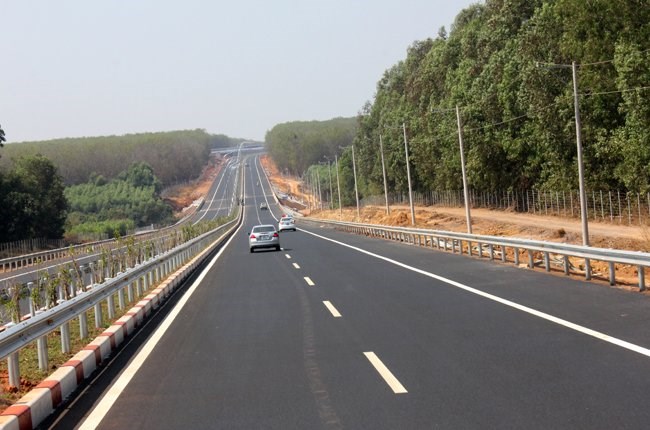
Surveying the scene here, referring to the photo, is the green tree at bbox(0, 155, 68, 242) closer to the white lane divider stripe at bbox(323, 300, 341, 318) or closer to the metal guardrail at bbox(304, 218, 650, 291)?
the metal guardrail at bbox(304, 218, 650, 291)

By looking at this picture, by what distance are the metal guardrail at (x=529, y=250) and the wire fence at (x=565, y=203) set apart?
42.3 feet

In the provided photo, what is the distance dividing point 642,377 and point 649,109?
35696 millimetres

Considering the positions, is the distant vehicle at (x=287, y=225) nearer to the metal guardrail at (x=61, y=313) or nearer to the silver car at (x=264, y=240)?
the silver car at (x=264, y=240)

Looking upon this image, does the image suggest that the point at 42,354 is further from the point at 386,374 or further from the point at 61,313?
the point at 386,374

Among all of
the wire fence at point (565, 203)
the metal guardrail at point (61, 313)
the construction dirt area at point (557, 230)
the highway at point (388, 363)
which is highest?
the metal guardrail at point (61, 313)

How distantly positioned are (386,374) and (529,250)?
1403 centimetres

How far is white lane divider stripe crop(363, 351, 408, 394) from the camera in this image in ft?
25.5

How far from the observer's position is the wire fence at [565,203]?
44.6 metres

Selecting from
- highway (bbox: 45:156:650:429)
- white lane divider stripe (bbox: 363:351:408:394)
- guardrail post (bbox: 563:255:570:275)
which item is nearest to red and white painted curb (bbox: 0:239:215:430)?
highway (bbox: 45:156:650:429)

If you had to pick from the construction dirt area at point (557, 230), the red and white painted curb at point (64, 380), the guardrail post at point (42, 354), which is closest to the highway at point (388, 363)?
the red and white painted curb at point (64, 380)

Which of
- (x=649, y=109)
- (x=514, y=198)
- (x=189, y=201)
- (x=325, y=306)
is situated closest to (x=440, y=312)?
(x=325, y=306)

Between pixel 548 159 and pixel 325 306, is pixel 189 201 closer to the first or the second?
pixel 548 159

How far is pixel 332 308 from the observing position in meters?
14.6

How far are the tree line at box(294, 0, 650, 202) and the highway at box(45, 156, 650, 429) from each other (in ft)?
48.9
